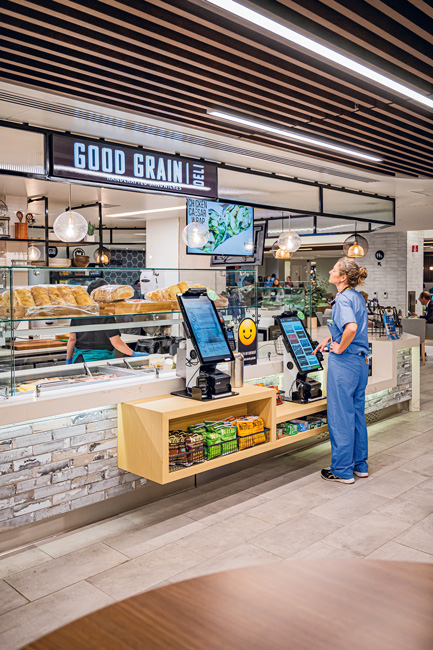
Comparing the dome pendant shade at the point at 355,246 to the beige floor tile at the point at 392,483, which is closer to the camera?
the beige floor tile at the point at 392,483

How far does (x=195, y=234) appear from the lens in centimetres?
732

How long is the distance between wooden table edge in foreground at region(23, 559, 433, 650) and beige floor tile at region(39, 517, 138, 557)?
275 centimetres

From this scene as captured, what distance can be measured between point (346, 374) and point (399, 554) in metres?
1.50

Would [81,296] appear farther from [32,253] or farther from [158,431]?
[32,253]

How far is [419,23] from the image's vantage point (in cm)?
306

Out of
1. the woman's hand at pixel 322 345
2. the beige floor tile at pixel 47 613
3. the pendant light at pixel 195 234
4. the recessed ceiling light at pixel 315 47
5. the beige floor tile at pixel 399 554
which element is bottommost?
the beige floor tile at pixel 399 554

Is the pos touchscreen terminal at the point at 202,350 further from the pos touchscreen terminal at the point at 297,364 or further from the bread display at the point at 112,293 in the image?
the pos touchscreen terminal at the point at 297,364

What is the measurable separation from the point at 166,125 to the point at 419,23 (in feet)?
8.12

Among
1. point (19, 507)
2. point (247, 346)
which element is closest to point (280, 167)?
point (247, 346)

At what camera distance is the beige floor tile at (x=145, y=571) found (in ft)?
9.52

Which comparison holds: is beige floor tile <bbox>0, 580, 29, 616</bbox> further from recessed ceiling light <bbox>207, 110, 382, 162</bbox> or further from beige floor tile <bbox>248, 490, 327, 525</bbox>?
recessed ceiling light <bbox>207, 110, 382, 162</bbox>

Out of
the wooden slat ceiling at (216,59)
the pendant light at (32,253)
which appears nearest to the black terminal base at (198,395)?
the wooden slat ceiling at (216,59)

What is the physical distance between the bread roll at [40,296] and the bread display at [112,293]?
0.36 metres

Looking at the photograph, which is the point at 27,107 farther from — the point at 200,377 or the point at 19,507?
the point at 19,507
